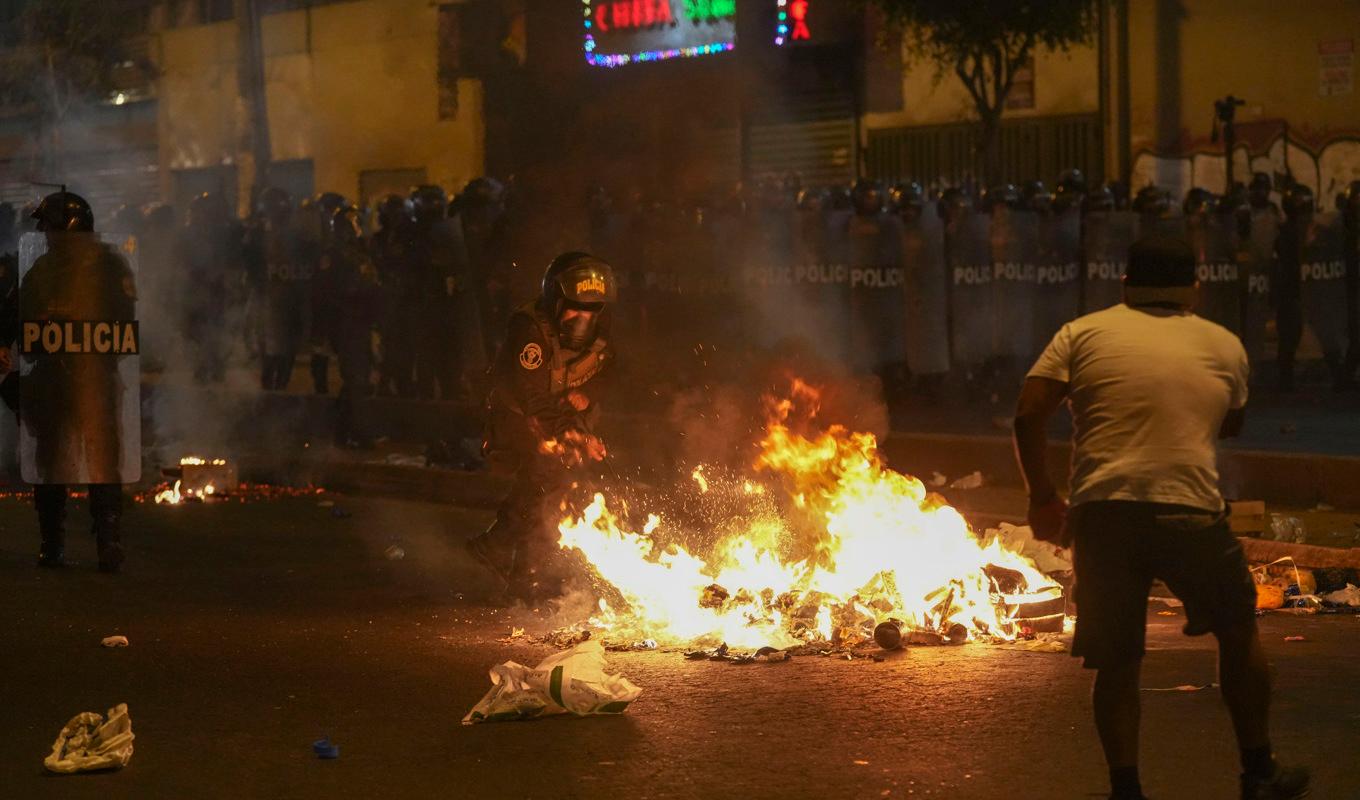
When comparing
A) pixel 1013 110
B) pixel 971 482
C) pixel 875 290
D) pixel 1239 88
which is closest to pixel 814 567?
pixel 971 482

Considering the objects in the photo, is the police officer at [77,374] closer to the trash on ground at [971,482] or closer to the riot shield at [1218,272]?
the trash on ground at [971,482]

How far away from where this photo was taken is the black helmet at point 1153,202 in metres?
15.0

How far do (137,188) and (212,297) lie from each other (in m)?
12.5

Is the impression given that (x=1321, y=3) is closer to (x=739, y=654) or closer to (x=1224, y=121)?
(x=1224, y=121)

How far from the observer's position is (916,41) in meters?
21.5

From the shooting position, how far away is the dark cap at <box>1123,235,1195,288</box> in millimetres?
4688

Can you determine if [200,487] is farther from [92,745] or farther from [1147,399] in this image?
[1147,399]

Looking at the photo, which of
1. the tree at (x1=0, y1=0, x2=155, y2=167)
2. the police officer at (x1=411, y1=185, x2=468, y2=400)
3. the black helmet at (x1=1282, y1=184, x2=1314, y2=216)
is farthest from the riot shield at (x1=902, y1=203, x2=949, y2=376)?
the tree at (x1=0, y1=0, x2=155, y2=167)

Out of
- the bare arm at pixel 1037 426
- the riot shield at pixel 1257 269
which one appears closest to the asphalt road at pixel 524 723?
the bare arm at pixel 1037 426

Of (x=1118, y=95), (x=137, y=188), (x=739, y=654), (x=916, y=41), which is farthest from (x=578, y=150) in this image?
(x=739, y=654)

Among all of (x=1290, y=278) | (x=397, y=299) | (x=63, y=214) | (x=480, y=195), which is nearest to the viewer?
(x=63, y=214)

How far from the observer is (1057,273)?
50.4 ft

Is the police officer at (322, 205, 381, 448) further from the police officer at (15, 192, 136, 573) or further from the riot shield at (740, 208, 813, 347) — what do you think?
the police officer at (15, 192, 136, 573)

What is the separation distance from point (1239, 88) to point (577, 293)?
15.1 metres
